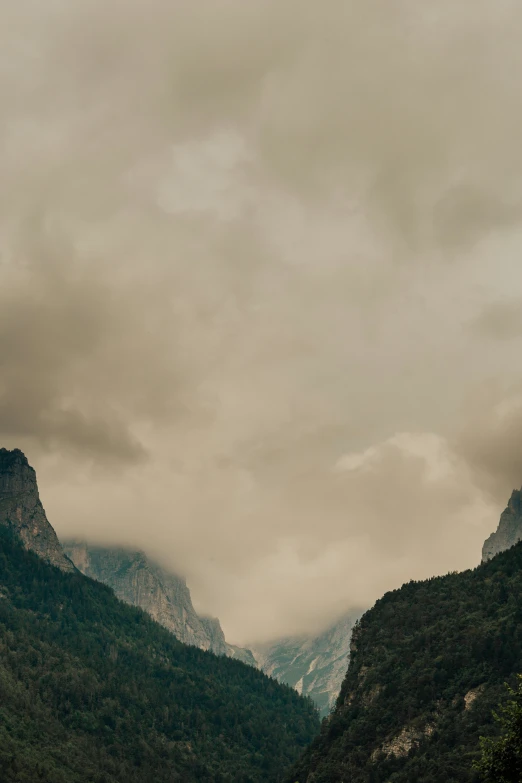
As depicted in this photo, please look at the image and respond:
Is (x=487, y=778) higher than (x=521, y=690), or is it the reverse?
(x=521, y=690)

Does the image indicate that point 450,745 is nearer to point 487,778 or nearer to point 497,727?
point 497,727

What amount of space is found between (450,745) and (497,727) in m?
13.7

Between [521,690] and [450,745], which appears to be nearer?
[521,690]

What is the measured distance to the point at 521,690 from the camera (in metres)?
110

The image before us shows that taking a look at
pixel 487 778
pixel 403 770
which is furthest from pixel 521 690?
pixel 403 770

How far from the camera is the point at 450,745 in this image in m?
194

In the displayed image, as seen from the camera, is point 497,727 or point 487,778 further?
point 497,727

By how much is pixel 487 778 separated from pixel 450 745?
93999 millimetres

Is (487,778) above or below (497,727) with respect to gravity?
below

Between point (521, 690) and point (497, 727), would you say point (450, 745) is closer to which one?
point (497, 727)

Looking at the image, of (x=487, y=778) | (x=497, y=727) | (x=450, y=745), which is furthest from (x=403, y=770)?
(x=487, y=778)

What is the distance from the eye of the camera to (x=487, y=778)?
4205 inches

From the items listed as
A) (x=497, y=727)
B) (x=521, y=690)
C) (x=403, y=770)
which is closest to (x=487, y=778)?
(x=521, y=690)

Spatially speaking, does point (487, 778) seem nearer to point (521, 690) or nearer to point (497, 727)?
point (521, 690)
